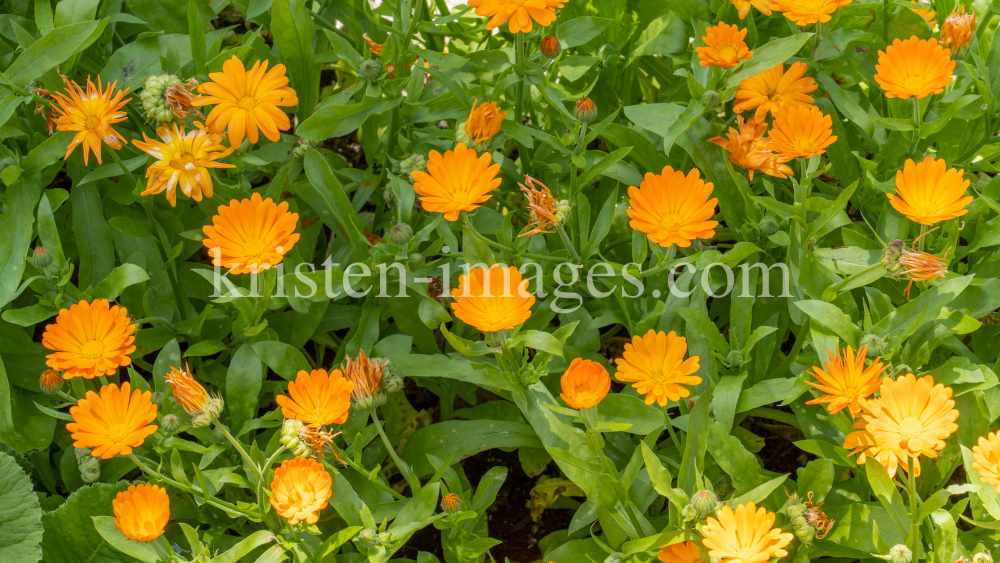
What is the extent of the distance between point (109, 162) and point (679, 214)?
4.97ft

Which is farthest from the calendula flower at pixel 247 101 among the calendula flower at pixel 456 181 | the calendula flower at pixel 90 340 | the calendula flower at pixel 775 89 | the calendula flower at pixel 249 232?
the calendula flower at pixel 775 89

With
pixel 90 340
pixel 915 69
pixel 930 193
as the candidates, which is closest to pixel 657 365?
pixel 930 193

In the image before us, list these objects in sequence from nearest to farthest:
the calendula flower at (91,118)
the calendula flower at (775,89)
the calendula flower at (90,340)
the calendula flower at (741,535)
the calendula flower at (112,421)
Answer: the calendula flower at (741,535)
the calendula flower at (112,421)
the calendula flower at (90,340)
the calendula flower at (91,118)
the calendula flower at (775,89)

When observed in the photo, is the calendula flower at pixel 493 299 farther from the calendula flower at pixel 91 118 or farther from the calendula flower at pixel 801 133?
the calendula flower at pixel 91 118

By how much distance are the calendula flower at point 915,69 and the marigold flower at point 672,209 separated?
0.51 m

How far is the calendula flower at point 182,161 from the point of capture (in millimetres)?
1882

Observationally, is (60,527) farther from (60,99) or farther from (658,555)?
(658,555)

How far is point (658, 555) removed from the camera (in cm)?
172

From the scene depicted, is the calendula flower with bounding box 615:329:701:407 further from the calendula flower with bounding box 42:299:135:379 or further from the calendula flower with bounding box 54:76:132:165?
the calendula flower with bounding box 54:76:132:165

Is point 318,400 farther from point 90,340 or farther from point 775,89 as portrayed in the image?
point 775,89

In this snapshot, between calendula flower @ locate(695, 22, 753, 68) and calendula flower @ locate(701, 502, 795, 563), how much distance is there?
1.00 meters

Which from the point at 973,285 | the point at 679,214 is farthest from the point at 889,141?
the point at 679,214

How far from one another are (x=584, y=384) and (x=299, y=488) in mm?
589

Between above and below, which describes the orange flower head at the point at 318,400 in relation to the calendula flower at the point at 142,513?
above
